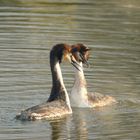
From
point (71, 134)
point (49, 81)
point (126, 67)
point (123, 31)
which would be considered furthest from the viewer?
point (123, 31)

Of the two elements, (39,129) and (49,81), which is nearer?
(39,129)

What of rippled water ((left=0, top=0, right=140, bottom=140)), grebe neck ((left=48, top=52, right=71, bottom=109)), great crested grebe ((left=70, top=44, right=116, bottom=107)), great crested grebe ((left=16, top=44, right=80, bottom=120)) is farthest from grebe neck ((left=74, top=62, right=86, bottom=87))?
grebe neck ((left=48, top=52, right=71, bottom=109))

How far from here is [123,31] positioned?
29.2m

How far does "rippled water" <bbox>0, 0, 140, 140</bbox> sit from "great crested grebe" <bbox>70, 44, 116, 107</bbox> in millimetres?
188

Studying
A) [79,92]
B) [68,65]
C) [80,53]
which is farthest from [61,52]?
[68,65]

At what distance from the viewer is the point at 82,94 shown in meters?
20.9

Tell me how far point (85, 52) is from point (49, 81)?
5.70 feet

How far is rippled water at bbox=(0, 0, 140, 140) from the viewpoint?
61.0ft

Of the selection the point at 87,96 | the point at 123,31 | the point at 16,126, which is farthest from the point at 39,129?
the point at 123,31

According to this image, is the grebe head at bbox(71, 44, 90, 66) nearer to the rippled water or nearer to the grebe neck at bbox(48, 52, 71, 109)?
the grebe neck at bbox(48, 52, 71, 109)

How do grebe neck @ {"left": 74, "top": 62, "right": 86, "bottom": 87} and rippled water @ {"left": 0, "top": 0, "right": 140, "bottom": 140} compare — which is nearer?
rippled water @ {"left": 0, "top": 0, "right": 140, "bottom": 140}

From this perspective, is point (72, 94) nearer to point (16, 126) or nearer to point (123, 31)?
point (16, 126)

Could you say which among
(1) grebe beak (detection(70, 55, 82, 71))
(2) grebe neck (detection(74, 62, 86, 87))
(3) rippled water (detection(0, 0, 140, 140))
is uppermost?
(1) grebe beak (detection(70, 55, 82, 71))

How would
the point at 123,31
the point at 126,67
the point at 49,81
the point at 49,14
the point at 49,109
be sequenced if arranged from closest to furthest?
the point at 49,109, the point at 49,81, the point at 126,67, the point at 123,31, the point at 49,14
